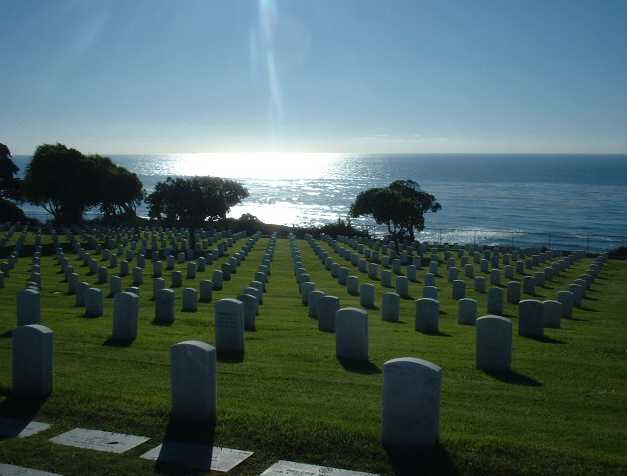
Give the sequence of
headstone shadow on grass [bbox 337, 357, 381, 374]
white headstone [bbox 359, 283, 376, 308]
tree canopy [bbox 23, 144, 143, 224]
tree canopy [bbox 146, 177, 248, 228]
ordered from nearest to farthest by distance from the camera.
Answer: headstone shadow on grass [bbox 337, 357, 381, 374] → white headstone [bbox 359, 283, 376, 308] → tree canopy [bbox 146, 177, 248, 228] → tree canopy [bbox 23, 144, 143, 224]

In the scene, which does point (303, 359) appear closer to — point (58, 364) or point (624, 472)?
point (58, 364)

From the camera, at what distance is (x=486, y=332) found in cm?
965

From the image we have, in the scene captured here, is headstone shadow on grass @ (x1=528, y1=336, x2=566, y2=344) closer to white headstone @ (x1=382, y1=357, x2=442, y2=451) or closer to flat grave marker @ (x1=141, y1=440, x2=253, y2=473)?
white headstone @ (x1=382, y1=357, x2=442, y2=451)

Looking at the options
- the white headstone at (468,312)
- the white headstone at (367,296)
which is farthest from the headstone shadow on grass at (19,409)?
the white headstone at (367,296)

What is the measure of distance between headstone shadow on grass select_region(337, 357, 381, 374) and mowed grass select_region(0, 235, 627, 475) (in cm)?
7

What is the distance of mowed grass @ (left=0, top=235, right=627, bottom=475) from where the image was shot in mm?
5895

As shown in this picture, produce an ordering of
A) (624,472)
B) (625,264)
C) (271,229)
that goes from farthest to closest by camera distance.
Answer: (271,229)
(625,264)
(624,472)

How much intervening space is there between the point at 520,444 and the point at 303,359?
442 cm

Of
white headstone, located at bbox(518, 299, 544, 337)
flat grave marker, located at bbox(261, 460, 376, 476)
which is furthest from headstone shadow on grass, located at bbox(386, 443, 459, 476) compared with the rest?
white headstone, located at bbox(518, 299, 544, 337)

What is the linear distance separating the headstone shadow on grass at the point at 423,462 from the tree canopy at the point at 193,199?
3172 cm

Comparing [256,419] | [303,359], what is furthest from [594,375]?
[256,419]

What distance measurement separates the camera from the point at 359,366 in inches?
380

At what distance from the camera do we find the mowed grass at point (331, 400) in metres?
5.89

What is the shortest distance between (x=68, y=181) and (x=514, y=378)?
4517 cm
